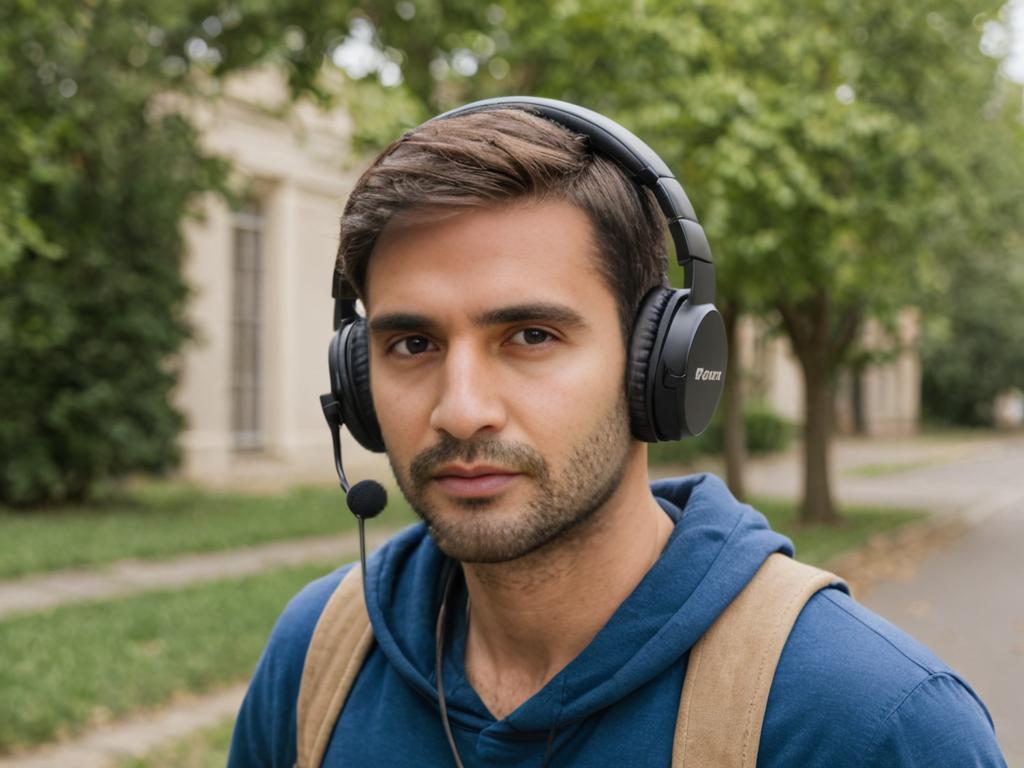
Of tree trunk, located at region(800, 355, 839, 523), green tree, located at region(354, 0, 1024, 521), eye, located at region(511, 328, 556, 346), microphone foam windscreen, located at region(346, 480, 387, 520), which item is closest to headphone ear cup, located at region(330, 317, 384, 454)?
microphone foam windscreen, located at region(346, 480, 387, 520)

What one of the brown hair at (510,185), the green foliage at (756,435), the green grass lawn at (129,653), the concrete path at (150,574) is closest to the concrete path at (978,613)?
the green grass lawn at (129,653)

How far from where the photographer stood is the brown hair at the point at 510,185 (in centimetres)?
153

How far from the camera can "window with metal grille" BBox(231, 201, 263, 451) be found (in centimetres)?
1903

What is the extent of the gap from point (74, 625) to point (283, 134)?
1368cm

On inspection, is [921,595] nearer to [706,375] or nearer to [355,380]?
[706,375]

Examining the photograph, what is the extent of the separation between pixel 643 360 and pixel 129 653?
Answer: 5429 millimetres

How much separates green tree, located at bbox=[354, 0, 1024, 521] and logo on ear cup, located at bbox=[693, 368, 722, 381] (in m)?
6.29

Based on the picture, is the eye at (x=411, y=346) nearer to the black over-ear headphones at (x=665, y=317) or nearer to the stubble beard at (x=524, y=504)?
the stubble beard at (x=524, y=504)

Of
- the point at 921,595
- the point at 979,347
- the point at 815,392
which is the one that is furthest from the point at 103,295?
the point at 979,347

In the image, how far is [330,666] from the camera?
1.76 m

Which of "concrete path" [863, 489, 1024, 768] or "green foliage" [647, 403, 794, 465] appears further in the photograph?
"green foliage" [647, 403, 794, 465]

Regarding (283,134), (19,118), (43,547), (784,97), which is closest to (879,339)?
(283,134)

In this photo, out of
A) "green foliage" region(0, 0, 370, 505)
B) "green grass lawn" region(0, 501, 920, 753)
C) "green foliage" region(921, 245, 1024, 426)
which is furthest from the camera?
"green foliage" region(921, 245, 1024, 426)

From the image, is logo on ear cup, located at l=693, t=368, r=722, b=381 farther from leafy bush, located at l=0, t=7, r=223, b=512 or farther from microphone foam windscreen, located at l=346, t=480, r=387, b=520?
leafy bush, located at l=0, t=7, r=223, b=512
